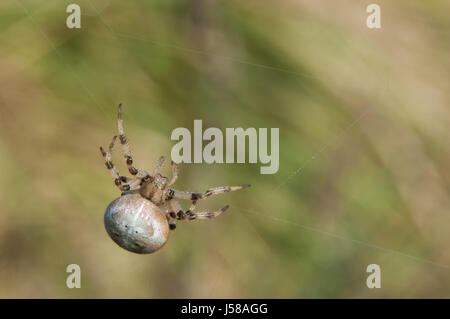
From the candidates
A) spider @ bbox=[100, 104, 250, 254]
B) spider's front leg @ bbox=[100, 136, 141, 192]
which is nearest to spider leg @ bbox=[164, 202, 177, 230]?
spider @ bbox=[100, 104, 250, 254]

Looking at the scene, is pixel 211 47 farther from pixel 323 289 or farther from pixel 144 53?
pixel 323 289

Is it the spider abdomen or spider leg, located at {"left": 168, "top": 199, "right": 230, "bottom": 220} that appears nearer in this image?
the spider abdomen

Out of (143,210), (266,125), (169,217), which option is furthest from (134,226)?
(266,125)

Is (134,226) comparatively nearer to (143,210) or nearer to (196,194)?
(143,210)

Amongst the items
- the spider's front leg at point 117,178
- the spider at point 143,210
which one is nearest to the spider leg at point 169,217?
the spider at point 143,210

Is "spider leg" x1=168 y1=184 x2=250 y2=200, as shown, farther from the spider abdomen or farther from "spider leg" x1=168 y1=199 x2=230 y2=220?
the spider abdomen

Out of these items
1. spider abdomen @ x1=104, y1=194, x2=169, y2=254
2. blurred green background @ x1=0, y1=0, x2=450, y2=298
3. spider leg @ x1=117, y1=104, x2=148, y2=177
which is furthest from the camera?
blurred green background @ x1=0, y1=0, x2=450, y2=298
